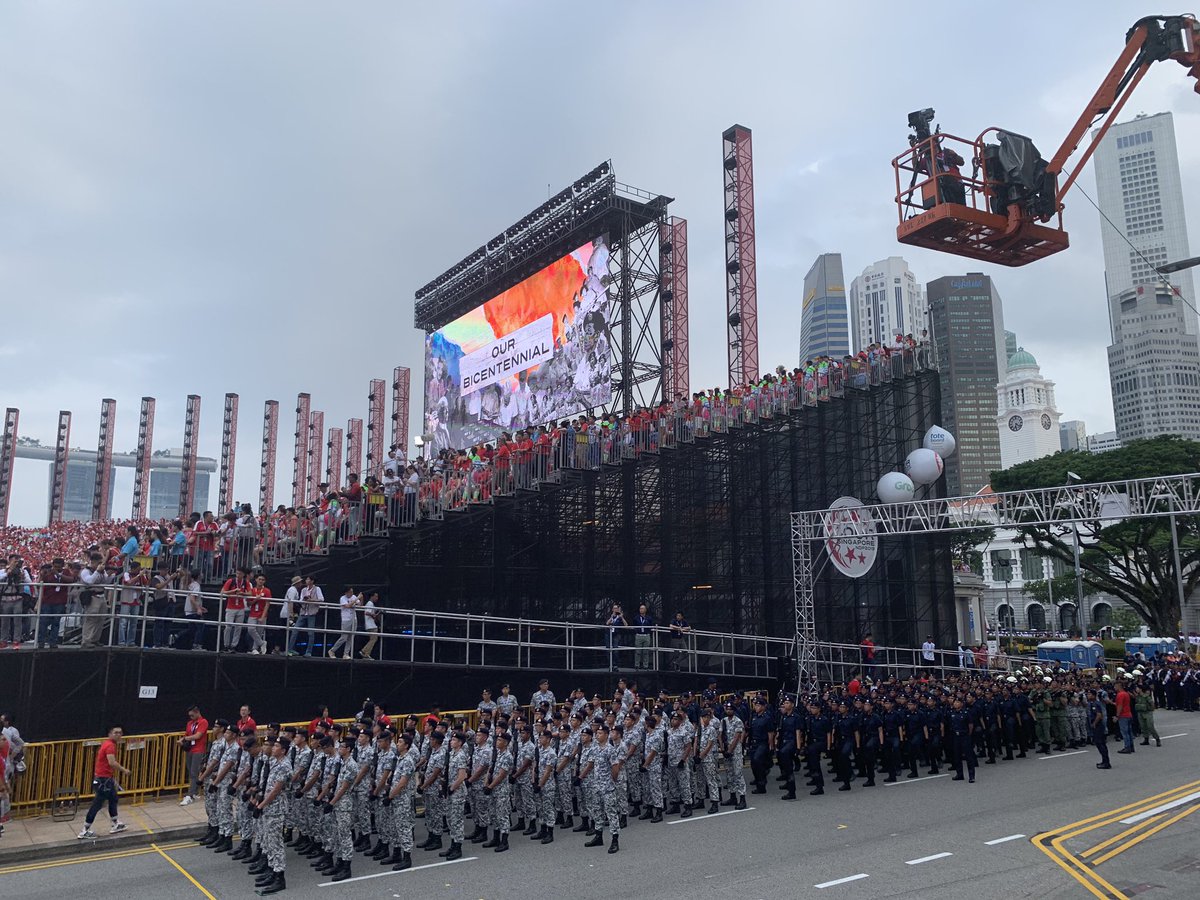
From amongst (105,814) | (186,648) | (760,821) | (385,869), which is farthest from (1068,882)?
(186,648)

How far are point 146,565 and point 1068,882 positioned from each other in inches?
704

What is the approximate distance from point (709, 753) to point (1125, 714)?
9.69 metres

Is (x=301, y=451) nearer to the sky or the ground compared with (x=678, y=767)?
nearer to the sky

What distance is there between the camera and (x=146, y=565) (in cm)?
1991

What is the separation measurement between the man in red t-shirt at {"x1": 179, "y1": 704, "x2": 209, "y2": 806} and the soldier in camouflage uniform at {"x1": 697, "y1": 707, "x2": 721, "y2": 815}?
7.49m

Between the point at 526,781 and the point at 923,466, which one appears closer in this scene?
A: the point at 526,781

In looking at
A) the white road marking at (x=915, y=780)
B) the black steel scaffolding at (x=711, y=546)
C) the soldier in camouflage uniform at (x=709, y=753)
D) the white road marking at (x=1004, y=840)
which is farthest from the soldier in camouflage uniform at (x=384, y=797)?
the black steel scaffolding at (x=711, y=546)

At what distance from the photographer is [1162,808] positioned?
13.1 meters

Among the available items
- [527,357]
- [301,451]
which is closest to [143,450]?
[301,451]

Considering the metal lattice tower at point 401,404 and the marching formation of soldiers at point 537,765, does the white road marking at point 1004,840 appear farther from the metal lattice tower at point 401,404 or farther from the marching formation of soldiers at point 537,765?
the metal lattice tower at point 401,404

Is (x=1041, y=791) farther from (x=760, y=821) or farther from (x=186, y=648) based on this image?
(x=186, y=648)

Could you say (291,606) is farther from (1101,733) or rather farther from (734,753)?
(1101,733)

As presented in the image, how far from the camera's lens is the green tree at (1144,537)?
1742 inches

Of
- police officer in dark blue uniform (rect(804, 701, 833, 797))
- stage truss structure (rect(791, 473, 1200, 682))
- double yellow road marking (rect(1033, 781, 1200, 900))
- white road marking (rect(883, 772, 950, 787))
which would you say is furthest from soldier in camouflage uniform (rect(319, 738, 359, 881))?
stage truss structure (rect(791, 473, 1200, 682))
